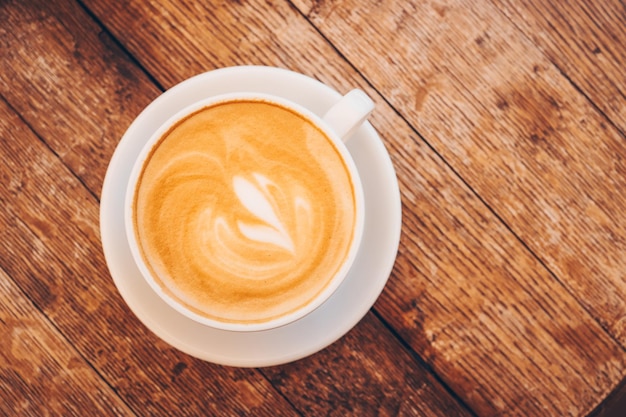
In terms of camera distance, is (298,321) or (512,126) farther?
(512,126)

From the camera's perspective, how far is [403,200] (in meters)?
0.92

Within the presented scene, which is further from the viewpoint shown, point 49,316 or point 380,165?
point 49,316

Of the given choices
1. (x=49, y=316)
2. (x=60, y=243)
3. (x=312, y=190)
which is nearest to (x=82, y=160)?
(x=60, y=243)

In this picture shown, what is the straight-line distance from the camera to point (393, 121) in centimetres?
92

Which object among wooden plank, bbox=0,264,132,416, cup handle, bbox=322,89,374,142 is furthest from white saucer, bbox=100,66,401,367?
wooden plank, bbox=0,264,132,416

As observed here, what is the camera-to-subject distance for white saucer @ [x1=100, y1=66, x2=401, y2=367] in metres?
0.80

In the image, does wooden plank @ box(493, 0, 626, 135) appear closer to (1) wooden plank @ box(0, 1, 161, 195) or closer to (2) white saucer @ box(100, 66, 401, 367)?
(2) white saucer @ box(100, 66, 401, 367)

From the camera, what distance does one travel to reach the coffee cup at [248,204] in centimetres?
72

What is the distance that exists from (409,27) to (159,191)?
47 centimetres

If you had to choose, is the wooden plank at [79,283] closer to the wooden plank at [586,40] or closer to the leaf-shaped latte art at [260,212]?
the leaf-shaped latte art at [260,212]

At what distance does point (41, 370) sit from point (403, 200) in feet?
2.06

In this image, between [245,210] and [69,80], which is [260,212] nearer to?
[245,210]

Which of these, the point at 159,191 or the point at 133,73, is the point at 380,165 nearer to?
the point at 159,191

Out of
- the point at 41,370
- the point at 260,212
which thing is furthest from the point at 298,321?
the point at 41,370
